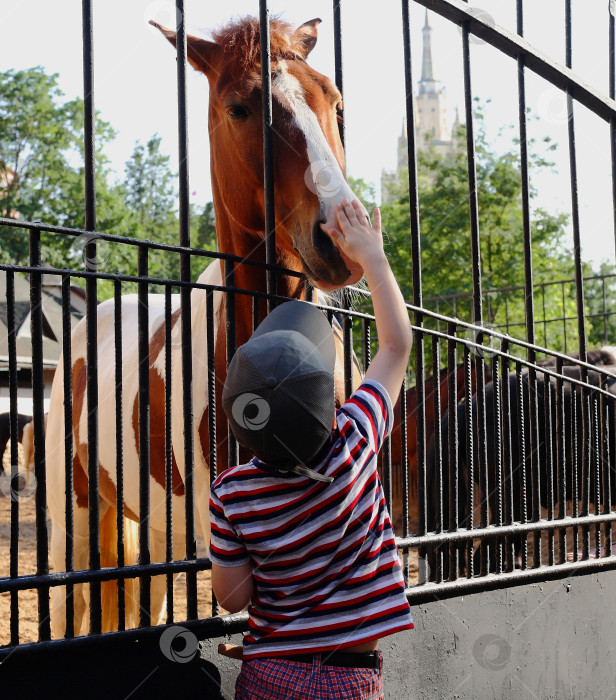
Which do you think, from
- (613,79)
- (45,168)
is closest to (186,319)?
(613,79)

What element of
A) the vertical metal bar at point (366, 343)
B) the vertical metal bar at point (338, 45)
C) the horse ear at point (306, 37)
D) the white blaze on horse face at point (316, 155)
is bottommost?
the vertical metal bar at point (366, 343)

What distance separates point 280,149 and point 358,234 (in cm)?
71

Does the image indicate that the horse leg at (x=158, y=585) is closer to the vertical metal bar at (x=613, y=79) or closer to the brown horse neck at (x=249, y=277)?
the brown horse neck at (x=249, y=277)

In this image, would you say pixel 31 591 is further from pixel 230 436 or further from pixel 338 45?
pixel 338 45

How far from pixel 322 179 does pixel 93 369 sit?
88 centimetres

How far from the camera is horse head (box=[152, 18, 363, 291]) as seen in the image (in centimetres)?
232

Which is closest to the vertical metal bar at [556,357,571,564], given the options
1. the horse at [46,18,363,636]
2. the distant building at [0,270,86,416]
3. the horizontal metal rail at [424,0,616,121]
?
the horse at [46,18,363,636]

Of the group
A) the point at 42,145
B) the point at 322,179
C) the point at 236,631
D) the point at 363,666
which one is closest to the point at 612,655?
the point at 236,631

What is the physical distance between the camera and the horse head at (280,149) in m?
2.32

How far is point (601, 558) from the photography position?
133 inches

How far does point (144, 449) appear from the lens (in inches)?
84.7

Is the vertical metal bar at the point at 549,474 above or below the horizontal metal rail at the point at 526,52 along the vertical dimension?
below

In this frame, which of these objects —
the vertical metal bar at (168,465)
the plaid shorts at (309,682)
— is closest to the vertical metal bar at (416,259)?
the vertical metal bar at (168,465)

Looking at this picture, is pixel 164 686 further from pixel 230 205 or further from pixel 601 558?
pixel 601 558
